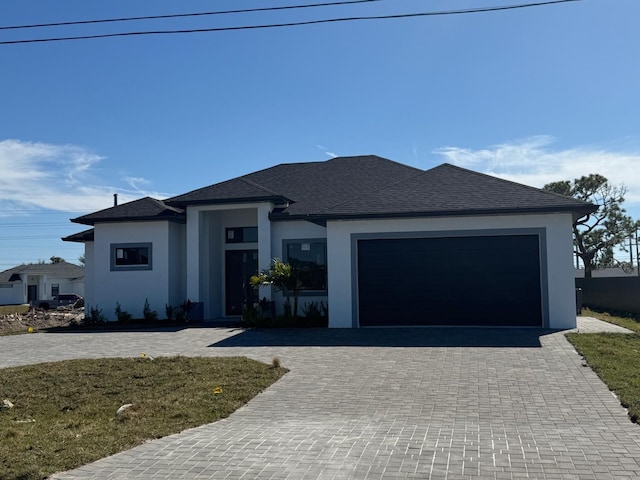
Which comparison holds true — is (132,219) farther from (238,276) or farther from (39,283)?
(39,283)

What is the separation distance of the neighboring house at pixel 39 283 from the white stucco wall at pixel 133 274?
128 ft

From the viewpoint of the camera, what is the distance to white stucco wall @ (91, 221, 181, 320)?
20641 mm

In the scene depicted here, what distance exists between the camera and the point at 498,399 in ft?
26.9

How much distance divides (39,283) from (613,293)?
165ft

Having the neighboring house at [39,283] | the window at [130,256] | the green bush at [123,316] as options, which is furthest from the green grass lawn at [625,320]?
the neighboring house at [39,283]

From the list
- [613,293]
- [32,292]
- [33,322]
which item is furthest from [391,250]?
[32,292]

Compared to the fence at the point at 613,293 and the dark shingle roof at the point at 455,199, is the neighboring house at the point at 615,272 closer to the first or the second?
the fence at the point at 613,293

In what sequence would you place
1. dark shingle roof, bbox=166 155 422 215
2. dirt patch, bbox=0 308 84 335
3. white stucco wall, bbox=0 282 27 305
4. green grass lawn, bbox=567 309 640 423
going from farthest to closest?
white stucco wall, bbox=0 282 27 305 < dirt patch, bbox=0 308 84 335 < dark shingle roof, bbox=166 155 422 215 < green grass lawn, bbox=567 309 640 423

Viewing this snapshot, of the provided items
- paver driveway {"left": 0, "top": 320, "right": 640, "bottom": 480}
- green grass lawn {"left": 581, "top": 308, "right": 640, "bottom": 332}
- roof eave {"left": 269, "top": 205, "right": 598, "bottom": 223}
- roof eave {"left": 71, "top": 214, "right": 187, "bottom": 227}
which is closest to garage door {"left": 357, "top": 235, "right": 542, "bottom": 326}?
roof eave {"left": 269, "top": 205, "right": 598, "bottom": 223}

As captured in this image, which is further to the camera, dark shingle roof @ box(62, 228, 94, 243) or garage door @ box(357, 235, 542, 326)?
dark shingle roof @ box(62, 228, 94, 243)

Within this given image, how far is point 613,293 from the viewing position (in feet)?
83.5

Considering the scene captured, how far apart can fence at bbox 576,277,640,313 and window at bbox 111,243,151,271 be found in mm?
18603

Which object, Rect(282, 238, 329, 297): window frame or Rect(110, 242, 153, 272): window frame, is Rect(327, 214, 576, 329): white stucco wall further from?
Rect(110, 242, 153, 272): window frame

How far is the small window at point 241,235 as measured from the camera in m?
22.2
